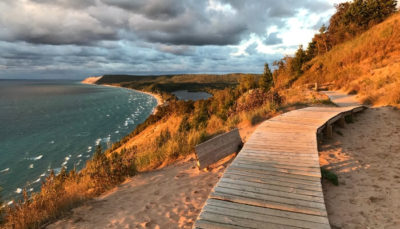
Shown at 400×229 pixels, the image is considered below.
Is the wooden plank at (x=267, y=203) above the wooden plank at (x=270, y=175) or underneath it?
underneath

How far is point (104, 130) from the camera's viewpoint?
195 ft

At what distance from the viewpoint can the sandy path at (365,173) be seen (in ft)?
12.2

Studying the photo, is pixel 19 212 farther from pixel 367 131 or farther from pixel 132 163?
pixel 367 131

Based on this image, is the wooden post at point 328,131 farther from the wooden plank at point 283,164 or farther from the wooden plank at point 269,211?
the wooden plank at point 269,211

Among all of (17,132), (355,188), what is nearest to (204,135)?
(355,188)

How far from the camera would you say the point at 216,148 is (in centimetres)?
628

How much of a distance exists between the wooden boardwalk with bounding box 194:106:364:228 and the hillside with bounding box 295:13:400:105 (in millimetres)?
10532

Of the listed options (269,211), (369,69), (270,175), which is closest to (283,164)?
(270,175)

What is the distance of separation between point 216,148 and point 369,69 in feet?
65.8

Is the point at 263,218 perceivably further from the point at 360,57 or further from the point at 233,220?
the point at 360,57

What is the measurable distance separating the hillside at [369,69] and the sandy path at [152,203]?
41.8ft

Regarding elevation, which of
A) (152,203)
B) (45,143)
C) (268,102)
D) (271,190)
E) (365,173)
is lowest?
(45,143)

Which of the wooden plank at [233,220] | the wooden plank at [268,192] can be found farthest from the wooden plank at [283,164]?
the wooden plank at [233,220]

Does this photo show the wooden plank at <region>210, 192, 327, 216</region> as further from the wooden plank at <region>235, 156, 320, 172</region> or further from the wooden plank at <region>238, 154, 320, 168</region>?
the wooden plank at <region>238, 154, 320, 168</region>
